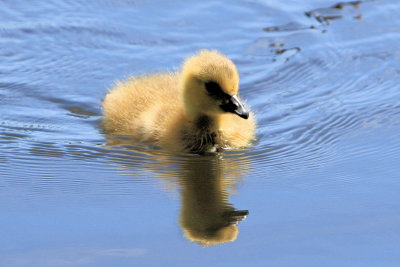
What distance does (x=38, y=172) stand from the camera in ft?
12.8

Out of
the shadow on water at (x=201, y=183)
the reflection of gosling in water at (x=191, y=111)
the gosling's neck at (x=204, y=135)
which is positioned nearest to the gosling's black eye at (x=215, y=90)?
the reflection of gosling in water at (x=191, y=111)

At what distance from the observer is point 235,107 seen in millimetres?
4180

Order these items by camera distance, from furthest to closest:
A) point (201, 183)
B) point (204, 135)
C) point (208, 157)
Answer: point (204, 135) < point (208, 157) < point (201, 183)

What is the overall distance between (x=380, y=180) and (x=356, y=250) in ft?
2.76

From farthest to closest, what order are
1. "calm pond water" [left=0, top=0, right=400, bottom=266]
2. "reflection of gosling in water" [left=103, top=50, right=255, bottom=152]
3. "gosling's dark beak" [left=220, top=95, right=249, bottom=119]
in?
"reflection of gosling in water" [left=103, top=50, right=255, bottom=152] < "gosling's dark beak" [left=220, top=95, right=249, bottom=119] < "calm pond water" [left=0, top=0, right=400, bottom=266]

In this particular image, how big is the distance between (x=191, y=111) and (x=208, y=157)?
0.32m

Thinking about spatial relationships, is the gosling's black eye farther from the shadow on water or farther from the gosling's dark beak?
the shadow on water

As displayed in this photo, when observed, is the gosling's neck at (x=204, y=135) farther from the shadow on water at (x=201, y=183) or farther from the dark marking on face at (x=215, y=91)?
the dark marking on face at (x=215, y=91)

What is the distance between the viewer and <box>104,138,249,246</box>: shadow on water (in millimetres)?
3059

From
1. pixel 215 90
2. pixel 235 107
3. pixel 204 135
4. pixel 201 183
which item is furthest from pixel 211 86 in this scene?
pixel 201 183

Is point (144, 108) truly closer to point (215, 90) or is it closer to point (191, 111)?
point (191, 111)

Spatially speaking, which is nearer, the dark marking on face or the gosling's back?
the dark marking on face

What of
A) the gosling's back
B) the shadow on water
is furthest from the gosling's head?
the shadow on water

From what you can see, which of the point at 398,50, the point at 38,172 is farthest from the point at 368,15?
the point at 38,172
